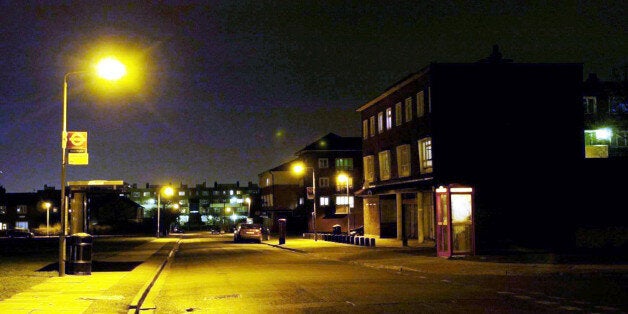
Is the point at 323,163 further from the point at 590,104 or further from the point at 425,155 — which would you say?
the point at 425,155

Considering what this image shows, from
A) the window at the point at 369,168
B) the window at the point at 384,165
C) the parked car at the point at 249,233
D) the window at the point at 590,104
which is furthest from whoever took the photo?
the parked car at the point at 249,233

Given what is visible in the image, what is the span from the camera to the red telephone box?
27.5 meters

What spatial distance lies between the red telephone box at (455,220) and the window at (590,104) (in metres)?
26.9

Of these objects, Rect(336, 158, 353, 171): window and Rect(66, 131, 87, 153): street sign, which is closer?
Rect(66, 131, 87, 153): street sign

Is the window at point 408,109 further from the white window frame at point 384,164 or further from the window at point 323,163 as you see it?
the window at point 323,163

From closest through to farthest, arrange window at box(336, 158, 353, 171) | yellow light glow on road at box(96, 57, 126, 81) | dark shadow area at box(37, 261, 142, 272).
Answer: yellow light glow on road at box(96, 57, 126, 81), dark shadow area at box(37, 261, 142, 272), window at box(336, 158, 353, 171)

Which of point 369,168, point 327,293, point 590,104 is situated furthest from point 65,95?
point 590,104

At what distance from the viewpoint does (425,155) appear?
1715 inches

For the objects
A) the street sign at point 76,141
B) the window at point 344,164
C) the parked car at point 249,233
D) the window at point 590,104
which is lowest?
the parked car at point 249,233

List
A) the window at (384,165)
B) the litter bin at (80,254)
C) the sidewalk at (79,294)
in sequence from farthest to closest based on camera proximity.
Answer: the window at (384,165), the litter bin at (80,254), the sidewalk at (79,294)

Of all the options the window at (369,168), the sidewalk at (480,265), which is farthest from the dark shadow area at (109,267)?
the window at (369,168)

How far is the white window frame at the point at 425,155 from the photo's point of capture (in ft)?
139

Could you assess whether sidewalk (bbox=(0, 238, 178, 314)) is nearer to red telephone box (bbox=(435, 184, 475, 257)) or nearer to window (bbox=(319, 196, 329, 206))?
red telephone box (bbox=(435, 184, 475, 257))

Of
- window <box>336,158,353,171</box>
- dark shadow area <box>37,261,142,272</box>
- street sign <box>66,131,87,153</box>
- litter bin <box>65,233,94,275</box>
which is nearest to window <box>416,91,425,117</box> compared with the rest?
dark shadow area <box>37,261,142,272</box>
